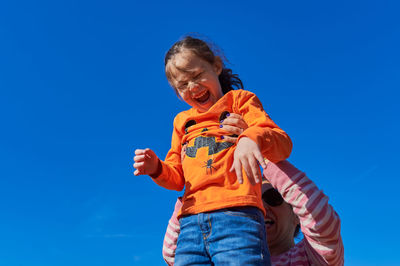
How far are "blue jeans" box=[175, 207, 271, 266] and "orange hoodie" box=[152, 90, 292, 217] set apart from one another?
3.0 inches

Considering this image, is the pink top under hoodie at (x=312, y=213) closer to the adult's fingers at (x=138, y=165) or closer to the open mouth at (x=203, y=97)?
the open mouth at (x=203, y=97)

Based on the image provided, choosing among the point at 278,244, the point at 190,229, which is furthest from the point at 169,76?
the point at 278,244

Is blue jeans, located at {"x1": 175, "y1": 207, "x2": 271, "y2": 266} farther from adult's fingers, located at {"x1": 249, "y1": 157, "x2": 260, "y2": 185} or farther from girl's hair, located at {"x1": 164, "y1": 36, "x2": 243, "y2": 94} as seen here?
girl's hair, located at {"x1": 164, "y1": 36, "x2": 243, "y2": 94}

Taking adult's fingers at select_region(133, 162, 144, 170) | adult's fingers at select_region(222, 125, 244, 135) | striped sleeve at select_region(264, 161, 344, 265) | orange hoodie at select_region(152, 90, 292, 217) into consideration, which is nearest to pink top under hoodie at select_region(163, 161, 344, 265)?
striped sleeve at select_region(264, 161, 344, 265)

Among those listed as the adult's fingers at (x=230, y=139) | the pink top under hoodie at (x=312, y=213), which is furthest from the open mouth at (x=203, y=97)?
the pink top under hoodie at (x=312, y=213)

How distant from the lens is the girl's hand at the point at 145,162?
3.30m

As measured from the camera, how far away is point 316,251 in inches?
140

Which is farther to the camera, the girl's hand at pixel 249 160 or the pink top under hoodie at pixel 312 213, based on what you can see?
the pink top under hoodie at pixel 312 213

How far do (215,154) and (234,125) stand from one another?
36cm

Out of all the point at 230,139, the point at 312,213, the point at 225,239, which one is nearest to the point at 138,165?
the point at 230,139

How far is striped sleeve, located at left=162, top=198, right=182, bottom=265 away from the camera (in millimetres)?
3945

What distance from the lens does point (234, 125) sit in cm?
329

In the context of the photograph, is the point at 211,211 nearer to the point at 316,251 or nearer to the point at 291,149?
the point at 291,149

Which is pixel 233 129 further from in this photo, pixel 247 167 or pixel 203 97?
pixel 247 167
